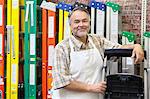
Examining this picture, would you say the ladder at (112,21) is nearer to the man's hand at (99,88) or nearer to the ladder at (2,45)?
Result: the man's hand at (99,88)

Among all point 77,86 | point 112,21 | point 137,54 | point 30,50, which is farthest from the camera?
point 30,50

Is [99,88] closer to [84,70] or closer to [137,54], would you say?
[84,70]

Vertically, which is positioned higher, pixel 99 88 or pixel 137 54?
pixel 137 54

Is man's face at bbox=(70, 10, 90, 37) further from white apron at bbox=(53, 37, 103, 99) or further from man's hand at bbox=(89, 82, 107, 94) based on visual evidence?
man's hand at bbox=(89, 82, 107, 94)

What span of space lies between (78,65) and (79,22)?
Answer: 225mm

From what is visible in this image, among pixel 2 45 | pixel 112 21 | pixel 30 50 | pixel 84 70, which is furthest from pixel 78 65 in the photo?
pixel 2 45

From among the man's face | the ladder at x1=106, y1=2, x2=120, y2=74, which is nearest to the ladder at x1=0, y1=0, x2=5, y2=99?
the ladder at x1=106, y1=2, x2=120, y2=74

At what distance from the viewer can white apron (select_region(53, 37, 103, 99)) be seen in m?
1.58

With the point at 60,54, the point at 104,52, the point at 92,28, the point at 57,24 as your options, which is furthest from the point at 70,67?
the point at 57,24

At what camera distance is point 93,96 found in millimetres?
1595

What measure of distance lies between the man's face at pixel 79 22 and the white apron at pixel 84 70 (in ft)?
0.26

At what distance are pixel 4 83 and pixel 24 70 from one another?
20 cm

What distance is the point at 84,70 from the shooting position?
1.58 meters

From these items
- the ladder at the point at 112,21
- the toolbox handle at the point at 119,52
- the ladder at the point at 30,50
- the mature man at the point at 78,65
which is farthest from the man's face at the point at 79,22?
the ladder at the point at 30,50
